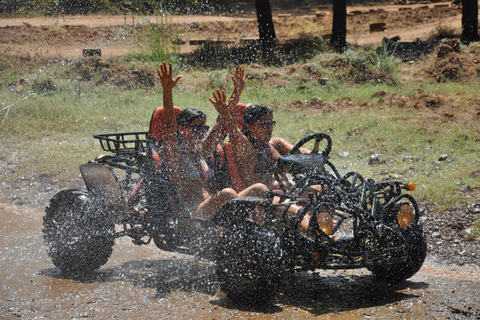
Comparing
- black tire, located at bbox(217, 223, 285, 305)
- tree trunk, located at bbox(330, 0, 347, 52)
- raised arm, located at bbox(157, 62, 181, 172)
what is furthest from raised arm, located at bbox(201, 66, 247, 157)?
tree trunk, located at bbox(330, 0, 347, 52)

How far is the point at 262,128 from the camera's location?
5965 mm

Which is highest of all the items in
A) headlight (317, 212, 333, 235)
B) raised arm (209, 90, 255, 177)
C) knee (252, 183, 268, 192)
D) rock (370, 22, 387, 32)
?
rock (370, 22, 387, 32)

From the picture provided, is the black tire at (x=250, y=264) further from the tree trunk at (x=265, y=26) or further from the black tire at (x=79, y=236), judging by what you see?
the tree trunk at (x=265, y=26)

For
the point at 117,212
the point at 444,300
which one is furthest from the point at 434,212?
the point at 117,212

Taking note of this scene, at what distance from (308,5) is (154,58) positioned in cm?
1505

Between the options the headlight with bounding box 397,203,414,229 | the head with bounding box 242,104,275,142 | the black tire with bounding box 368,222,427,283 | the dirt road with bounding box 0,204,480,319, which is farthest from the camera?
the head with bounding box 242,104,275,142

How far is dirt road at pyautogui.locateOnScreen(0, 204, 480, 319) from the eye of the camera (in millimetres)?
5125

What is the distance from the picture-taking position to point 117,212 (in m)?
6.24

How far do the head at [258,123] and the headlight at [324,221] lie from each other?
125 cm

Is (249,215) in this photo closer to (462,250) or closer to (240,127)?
(240,127)

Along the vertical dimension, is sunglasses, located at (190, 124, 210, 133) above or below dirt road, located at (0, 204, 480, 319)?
above

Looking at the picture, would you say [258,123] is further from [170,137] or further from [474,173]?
[474,173]

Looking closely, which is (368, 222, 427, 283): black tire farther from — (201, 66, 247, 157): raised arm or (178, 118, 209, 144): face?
(178, 118, 209, 144): face

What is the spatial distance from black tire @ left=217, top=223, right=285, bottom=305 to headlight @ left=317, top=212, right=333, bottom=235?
0.36 m
